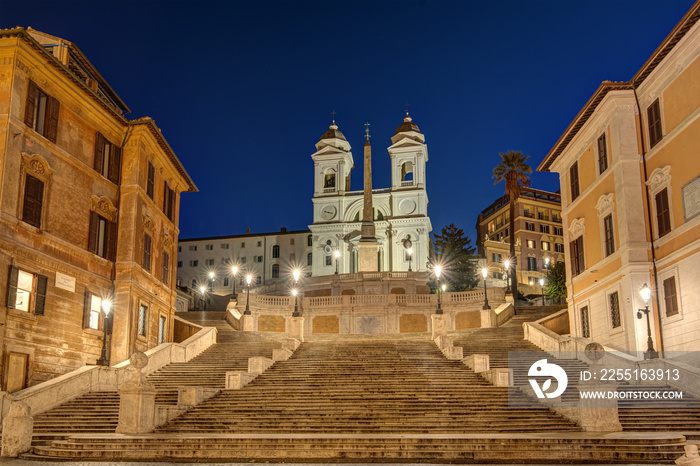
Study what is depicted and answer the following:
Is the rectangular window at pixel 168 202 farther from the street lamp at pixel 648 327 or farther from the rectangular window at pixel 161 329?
the street lamp at pixel 648 327

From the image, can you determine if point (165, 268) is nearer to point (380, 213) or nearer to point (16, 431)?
point (16, 431)

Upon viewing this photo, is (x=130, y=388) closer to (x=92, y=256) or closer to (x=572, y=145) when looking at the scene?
(x=92, y=256)

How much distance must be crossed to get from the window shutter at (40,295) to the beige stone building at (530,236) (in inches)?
2890

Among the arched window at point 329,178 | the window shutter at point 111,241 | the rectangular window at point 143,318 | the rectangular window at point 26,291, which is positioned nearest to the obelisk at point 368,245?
the arched window at point 329,178

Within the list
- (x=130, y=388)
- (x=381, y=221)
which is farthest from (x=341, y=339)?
(x=381, y=221)

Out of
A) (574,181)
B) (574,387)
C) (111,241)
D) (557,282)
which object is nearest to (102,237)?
(111,241)

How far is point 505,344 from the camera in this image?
30812mm

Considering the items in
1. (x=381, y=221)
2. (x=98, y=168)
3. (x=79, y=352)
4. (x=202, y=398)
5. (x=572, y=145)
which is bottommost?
(x=202, y=398)

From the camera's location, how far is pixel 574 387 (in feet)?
71.9

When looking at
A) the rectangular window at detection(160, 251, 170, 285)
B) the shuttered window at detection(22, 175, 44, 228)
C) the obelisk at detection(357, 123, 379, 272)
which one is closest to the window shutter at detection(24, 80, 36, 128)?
the shuttered window at detection(22, 175, 44, 228)

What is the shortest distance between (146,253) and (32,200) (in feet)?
28.9

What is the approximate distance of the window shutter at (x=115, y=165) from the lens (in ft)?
103

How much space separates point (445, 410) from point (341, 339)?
49.7 feet

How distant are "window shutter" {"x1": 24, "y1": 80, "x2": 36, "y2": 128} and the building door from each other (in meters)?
8.45
